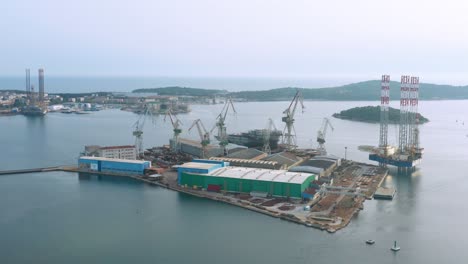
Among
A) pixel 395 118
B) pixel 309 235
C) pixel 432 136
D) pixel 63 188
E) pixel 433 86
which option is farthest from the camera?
pixel 433 86

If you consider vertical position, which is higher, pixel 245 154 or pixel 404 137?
pixel 404 137

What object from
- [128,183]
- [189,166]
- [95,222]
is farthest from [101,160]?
[95,222]

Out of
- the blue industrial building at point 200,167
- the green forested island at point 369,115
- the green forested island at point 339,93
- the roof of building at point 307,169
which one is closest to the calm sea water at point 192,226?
the blue industrial building at point 200,167

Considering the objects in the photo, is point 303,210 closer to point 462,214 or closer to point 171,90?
point 462,214

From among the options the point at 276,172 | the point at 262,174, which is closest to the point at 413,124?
the point at 276,172

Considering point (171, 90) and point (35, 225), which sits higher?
point (171, 90)

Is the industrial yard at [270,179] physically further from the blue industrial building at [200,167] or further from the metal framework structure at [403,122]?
the metal framework structure at [403,122]

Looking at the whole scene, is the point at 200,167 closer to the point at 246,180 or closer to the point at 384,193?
the point at 246,180
